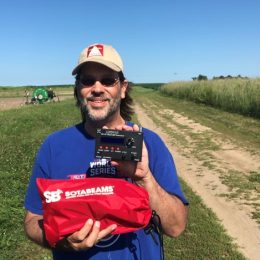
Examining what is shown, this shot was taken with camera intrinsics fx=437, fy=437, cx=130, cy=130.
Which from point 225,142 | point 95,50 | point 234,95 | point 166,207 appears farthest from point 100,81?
point 234,95

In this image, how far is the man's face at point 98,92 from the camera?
2.70m

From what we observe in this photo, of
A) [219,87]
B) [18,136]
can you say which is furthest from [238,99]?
[18,136]

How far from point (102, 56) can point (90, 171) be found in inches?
28.3

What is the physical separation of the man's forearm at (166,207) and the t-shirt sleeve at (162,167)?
2.0 inches

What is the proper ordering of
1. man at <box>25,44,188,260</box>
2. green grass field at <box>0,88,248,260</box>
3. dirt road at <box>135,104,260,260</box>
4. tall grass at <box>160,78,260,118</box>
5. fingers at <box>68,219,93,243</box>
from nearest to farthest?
fingers at <box>68,219,93,243</box>, man at <box>25,44,188,260</box>, green grass field at <box>0,88,248,260</box>, dirt road at <box>135,104,260,260</box>, tall grass at <box>160,78,260,118</box>

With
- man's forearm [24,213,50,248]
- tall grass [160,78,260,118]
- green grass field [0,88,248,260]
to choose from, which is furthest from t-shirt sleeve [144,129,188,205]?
tall grass [160,78,260,118]

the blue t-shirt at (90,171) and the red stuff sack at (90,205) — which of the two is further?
the blue t-shirt at (90,171)

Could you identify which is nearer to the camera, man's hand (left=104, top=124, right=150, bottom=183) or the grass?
man's hand (left=104, top=124, right=150, bottom=183)

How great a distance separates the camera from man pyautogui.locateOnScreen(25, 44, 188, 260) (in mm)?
2355

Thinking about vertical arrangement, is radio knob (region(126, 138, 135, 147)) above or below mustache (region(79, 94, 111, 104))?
below

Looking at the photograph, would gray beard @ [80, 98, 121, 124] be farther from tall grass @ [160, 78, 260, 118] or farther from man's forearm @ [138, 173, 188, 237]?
tall grass @ [160, 78, 260, 118]

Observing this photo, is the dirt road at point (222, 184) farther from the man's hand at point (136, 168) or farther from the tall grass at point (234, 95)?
the tall grass at point (234, 95)

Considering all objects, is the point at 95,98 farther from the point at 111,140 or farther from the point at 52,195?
the point at 52,195

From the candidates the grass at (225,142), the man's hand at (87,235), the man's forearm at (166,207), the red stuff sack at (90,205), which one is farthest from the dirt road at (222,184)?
the man's hand at (87,235)
